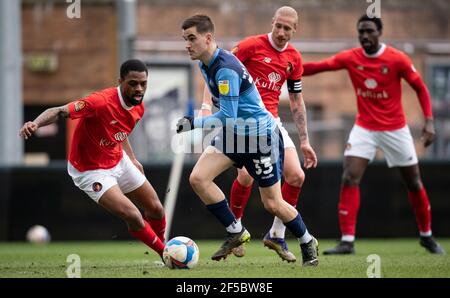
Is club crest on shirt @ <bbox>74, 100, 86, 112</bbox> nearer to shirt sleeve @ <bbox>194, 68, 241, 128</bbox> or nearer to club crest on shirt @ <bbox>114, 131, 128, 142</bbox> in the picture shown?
club crest on shirt @ <bbox>114, 131, 128, 142</bbox>

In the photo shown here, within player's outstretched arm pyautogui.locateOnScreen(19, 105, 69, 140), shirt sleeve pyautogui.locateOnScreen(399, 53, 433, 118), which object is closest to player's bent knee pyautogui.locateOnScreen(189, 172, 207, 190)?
player's outstretched arm pyautogui.locateOnScreen(19, 105, 69, 140)

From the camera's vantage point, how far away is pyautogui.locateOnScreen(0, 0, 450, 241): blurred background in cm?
1672

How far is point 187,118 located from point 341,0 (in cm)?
1896

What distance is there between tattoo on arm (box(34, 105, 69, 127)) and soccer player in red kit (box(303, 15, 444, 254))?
369 centimetres

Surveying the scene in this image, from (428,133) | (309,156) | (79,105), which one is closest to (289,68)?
(309,156)

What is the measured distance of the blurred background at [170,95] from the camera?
54.9 feet

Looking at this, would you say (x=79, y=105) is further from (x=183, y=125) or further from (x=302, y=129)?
(x=302, y=129)

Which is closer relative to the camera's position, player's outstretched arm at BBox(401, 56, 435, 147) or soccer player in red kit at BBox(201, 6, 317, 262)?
soccer player in red kit at BBox(201, 6, 317, 262)

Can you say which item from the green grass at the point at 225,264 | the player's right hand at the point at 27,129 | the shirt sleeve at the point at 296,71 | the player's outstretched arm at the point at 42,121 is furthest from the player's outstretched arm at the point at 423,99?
the player's right hand at the point at 27,129

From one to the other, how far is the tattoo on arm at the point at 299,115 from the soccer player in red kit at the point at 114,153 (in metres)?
1.56

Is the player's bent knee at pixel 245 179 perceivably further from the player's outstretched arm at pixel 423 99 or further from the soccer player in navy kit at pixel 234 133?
the player's outstretched arm at pixel 423 99

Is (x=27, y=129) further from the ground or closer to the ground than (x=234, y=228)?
further from the ground

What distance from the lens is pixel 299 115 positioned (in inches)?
417

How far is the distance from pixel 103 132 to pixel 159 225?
3.91 feet
